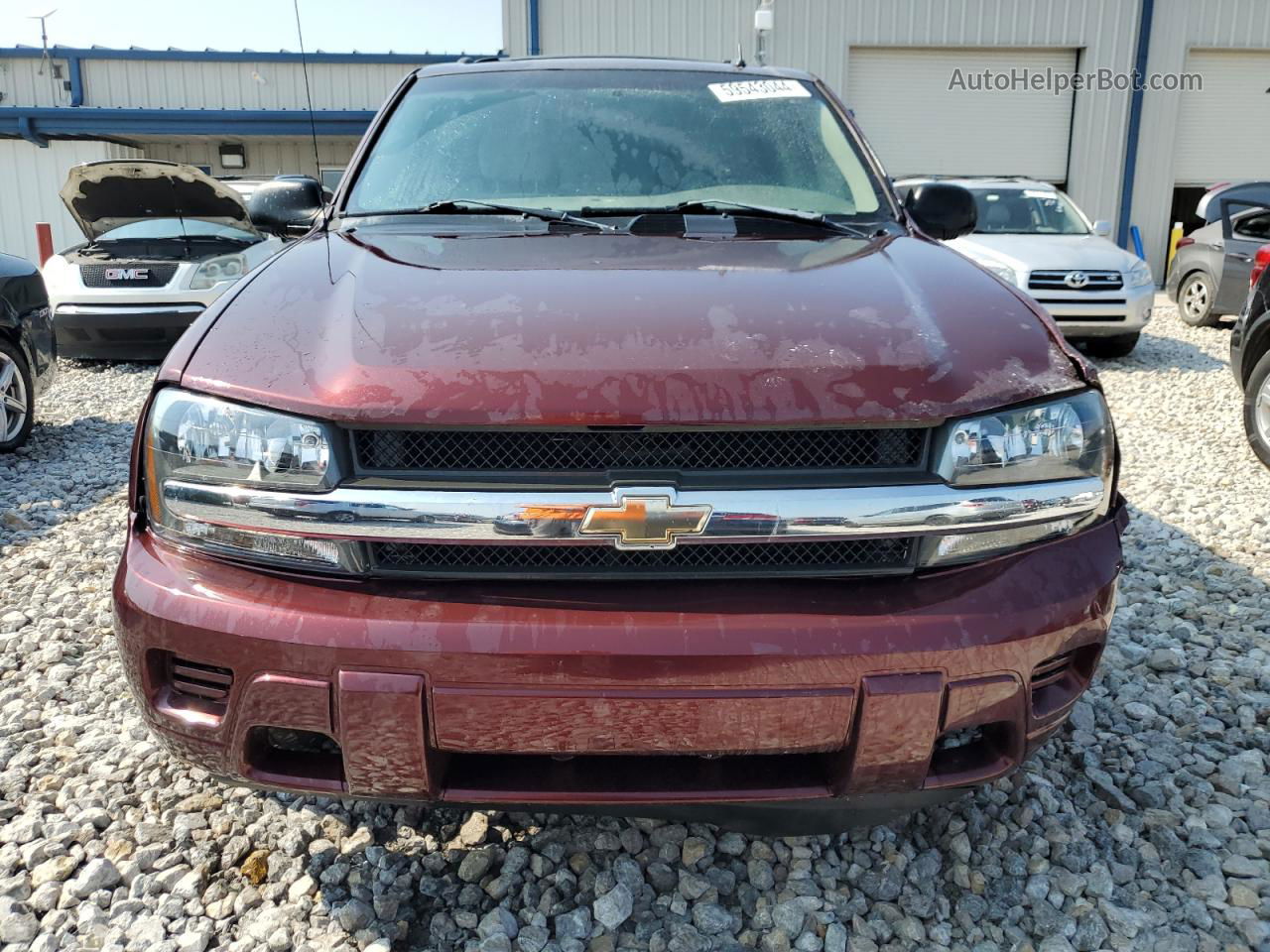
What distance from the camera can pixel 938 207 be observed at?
2879 mm

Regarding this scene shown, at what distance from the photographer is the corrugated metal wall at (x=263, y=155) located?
18906 millimetres

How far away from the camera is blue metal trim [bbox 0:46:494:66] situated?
17641 millimetres

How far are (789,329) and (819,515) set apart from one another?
36cm

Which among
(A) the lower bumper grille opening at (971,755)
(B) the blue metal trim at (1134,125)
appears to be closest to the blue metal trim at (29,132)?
(B) the blue metal trim at (1134,125)

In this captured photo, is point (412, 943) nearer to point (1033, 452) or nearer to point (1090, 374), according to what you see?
point (1033, 452)

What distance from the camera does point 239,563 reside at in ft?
5.44

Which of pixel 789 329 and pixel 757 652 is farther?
pixel 789 329

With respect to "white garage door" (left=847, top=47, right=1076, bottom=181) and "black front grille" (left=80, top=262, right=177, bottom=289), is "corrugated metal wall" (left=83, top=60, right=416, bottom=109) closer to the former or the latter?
"white garage door" (left=847, top=47, right=1076, bottom=181)

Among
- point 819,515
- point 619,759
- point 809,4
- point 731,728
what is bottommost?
point 619,759

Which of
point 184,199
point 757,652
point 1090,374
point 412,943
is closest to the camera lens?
point 757,652

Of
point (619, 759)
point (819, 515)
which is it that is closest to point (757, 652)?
point (819, 515)

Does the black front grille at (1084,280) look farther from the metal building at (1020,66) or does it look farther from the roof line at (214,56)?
the roof line at (214,56)

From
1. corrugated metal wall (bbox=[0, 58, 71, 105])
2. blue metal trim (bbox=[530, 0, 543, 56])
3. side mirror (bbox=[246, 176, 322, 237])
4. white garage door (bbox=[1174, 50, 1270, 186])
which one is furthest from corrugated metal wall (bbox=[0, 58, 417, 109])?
side mirror (bbox=[246, 176, 322, 237])

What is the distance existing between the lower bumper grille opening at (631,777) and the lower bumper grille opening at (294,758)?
20 cm
